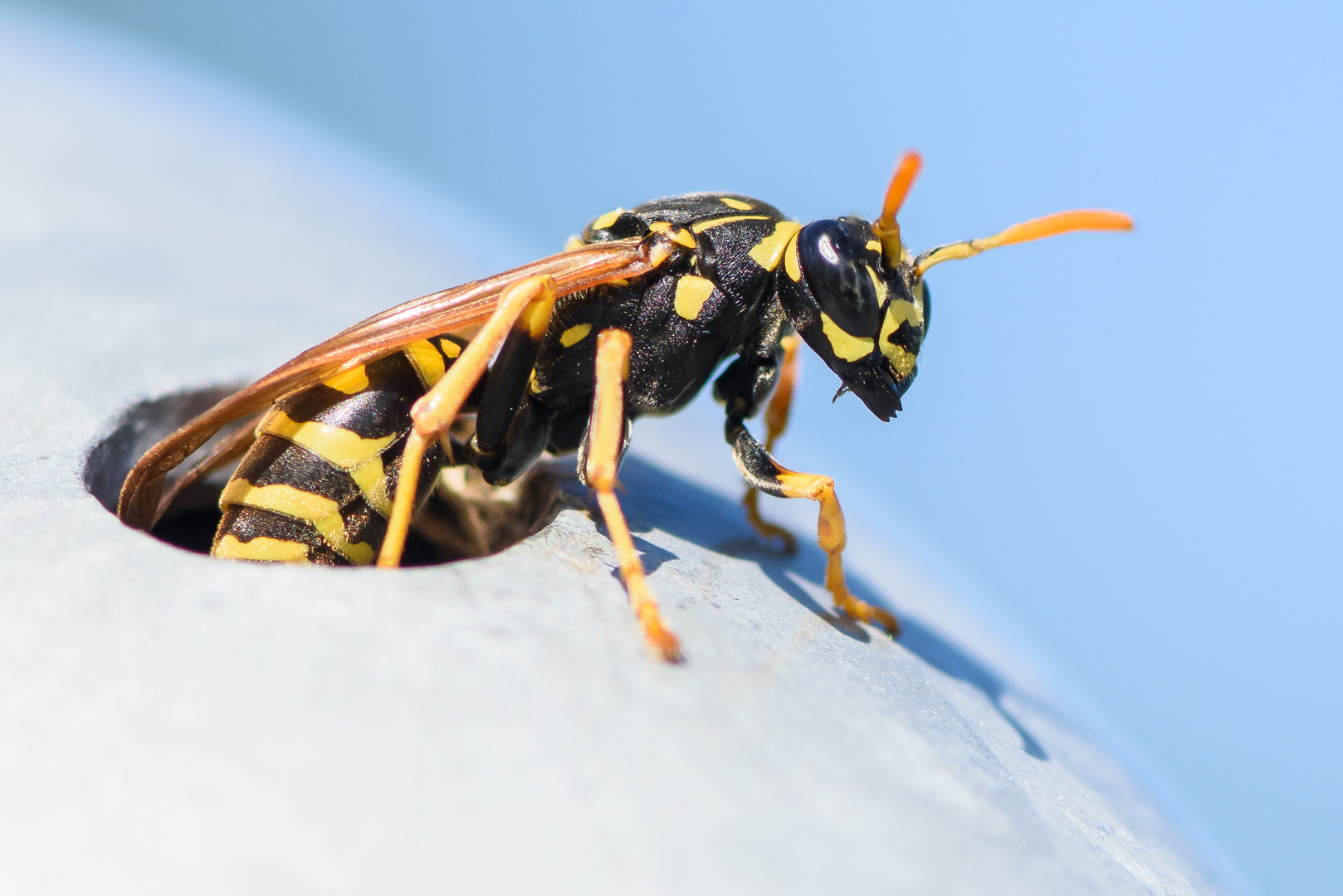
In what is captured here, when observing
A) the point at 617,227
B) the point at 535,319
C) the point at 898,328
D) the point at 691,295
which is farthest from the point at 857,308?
the point at 535,319

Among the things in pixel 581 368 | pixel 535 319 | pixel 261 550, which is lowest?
pixel 261 550

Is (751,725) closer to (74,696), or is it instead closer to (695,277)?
(74,696)

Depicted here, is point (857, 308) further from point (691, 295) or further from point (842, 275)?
point (691, 295)

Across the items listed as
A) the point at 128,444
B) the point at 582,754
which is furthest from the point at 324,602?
the point at 128,444

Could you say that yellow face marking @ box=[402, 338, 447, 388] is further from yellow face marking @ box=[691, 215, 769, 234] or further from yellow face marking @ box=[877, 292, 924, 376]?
yellow face marking @ box=[877, 292, 924, 376]

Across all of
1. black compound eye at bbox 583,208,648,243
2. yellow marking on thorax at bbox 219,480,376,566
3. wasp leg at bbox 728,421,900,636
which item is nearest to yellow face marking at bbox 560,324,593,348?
black compound eye at bbox 583,208,648,243
